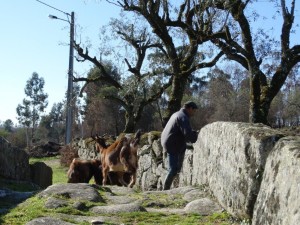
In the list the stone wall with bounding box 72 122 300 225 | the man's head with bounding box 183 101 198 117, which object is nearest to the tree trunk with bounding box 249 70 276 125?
the stone wall with bounding box 72 122 300 225

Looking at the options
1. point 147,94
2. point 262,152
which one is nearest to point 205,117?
point 147,94

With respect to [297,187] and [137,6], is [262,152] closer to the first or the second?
[297,187]

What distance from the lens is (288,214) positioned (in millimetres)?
3645

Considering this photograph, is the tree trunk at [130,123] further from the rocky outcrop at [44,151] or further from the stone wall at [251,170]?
the stone wall at [251,170]

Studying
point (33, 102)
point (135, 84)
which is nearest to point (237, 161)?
point (135, 84)

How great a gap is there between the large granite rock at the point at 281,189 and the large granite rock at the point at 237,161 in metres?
0.65

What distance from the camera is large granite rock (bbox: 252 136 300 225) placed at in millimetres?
3576

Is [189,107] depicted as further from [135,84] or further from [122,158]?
[135,84]

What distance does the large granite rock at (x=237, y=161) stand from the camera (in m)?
5.22

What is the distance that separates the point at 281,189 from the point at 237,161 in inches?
77.3

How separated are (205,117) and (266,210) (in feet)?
153

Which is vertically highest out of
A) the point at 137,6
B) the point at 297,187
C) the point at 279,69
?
the point at 137,6

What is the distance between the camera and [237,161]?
5875 mm

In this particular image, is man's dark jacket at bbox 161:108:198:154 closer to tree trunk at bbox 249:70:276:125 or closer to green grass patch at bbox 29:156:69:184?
tree trunk at bbox 249:70:276:125
